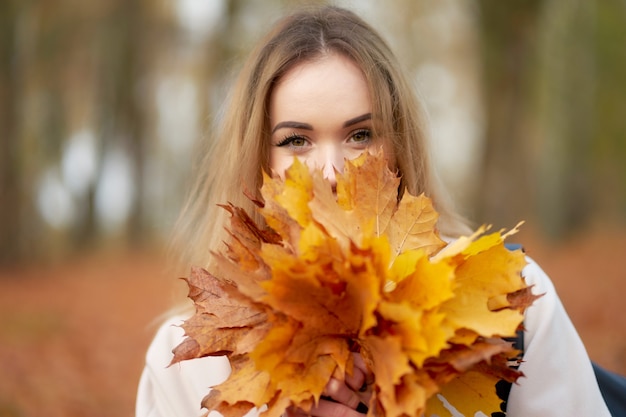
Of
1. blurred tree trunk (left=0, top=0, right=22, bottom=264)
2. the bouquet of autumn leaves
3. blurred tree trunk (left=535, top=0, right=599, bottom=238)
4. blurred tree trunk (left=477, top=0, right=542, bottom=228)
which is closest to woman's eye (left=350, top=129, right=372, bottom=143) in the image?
the bouquet of autumn leaves

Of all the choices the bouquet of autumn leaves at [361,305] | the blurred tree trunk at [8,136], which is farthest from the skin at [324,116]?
the blurred tree trunk at [8,136]

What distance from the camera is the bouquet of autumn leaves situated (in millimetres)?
1214

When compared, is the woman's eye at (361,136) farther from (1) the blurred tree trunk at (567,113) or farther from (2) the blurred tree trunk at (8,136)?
(2) the blurred tree trunk at (8,136)

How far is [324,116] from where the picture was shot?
6.55 ft

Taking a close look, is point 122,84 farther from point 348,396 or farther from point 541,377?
point 348,396

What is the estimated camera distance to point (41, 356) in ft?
20.8

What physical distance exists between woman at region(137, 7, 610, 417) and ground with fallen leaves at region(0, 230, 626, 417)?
68 cm

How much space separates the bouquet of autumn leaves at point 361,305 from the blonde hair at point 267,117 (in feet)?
2.35

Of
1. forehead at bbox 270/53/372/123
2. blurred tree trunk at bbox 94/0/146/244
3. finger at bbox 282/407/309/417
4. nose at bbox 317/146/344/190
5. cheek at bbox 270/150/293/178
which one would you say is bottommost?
finger at bbox 282/407/309/417

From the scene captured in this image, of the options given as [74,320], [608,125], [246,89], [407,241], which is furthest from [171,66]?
[407,241]

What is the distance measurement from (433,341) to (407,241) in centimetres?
30

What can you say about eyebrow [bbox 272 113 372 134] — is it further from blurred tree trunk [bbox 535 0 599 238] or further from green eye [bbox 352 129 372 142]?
blurred tree trunk [bbox 535 0 599 238]

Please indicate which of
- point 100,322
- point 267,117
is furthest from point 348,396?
point 100,322

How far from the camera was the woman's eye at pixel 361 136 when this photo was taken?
6.73ft
